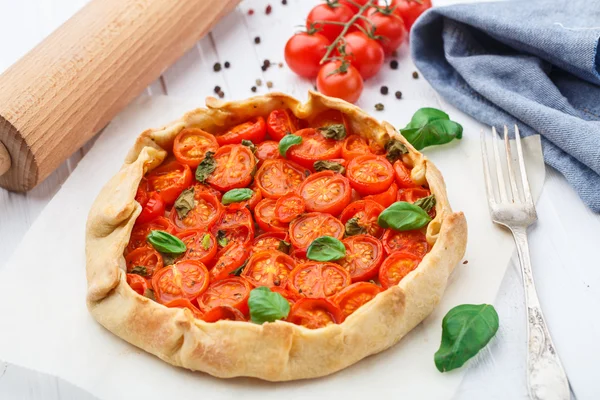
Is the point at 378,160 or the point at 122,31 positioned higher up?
the point at 122,31

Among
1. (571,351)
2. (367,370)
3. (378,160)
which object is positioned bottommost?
(571,351)

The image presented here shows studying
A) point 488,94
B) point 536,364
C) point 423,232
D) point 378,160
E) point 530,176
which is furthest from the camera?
point 488,94

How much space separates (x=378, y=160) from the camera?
4.69 m

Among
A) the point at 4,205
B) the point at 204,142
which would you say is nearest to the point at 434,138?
the point at 204,142

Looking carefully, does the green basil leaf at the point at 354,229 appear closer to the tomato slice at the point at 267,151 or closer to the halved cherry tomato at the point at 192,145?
the tomato slice at the point at 267,151

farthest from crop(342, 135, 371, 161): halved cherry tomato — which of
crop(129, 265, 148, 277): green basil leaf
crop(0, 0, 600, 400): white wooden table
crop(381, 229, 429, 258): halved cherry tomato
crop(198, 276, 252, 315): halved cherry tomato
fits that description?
crop(129, 265, 148, 277): green basil leaf

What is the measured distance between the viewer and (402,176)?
4.63m

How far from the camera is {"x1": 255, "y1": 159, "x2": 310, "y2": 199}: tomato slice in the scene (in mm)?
4629

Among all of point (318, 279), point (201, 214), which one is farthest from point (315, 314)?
point (201, 214)

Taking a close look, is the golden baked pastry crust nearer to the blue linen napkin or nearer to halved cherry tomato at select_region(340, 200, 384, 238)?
halved cherry tomato at select_region(340, 200, 384, 238)

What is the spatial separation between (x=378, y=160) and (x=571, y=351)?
1.54 meters

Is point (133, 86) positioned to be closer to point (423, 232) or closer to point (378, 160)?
point (378, 160)

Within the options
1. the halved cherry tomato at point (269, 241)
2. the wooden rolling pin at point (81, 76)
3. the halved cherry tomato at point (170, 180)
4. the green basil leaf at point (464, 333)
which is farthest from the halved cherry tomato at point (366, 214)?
the wooden rolling pin at point (81, 76)

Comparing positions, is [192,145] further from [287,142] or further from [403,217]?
[403,217]
